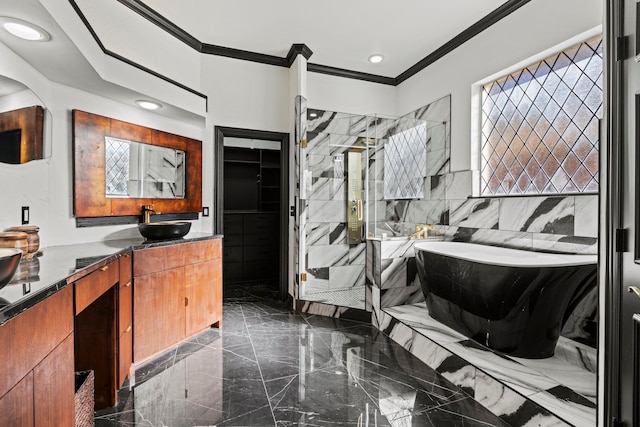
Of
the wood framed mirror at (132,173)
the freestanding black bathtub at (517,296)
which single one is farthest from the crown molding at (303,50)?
the freestanding black bathtub at (517,296)

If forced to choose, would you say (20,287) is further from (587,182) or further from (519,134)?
(519,134)

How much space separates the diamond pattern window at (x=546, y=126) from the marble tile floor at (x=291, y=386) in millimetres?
1727

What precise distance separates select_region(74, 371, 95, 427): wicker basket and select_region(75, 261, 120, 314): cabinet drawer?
13.9 inches

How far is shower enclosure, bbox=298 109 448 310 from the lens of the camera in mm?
3588

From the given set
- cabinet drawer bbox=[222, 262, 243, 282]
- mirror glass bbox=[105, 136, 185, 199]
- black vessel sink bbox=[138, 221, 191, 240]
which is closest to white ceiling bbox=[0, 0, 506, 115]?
mirror glass bbox=[105, 136, 185, 199]

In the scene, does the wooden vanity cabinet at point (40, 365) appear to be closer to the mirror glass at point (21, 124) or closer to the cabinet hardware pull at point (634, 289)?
the mirror glass at point (21, 124)

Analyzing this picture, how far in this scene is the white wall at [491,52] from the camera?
2.30m

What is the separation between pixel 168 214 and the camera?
10.2 ft

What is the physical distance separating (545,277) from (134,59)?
11.4ft

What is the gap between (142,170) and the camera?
284 centimetres

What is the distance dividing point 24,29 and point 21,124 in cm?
51

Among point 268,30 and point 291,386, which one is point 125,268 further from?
point 268,30

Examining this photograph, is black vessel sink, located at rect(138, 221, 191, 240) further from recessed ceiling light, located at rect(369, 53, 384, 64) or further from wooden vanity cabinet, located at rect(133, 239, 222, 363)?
recessed ceiling light, located at rect(369, 53, 384, 64)

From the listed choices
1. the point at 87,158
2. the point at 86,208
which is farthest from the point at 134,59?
the point at 86,208
